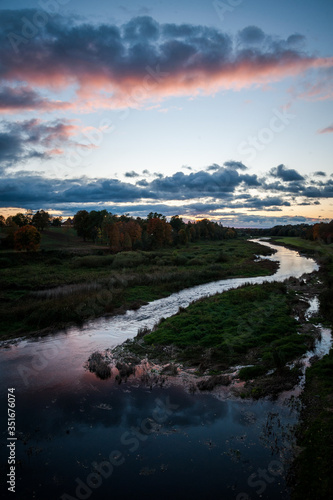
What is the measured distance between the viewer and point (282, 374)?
46.1ft

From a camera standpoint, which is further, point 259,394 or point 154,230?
point 154,230

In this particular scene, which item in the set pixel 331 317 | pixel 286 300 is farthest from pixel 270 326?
pixel 286 300

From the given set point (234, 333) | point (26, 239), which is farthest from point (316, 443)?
point (26, 239)

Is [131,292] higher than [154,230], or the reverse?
[154,230]

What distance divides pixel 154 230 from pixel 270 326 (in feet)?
267

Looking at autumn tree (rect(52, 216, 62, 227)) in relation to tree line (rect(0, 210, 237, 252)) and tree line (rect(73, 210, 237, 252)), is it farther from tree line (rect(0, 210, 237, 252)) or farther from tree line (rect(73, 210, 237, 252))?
tree line (rect(73, 210, 237, 252))

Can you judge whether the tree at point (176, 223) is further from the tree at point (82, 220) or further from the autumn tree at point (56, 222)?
the autumn tree at point (56, 222)

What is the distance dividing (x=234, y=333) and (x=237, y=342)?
5.38 feet

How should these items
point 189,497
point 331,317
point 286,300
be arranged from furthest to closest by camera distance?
point 286,300 < point 331,317 < point 189,497

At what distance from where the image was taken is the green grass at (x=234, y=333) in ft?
55.1

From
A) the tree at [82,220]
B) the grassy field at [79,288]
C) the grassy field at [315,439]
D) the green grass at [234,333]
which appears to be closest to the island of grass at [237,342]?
the green grass at [234,333]

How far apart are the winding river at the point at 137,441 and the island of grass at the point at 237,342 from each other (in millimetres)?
2457

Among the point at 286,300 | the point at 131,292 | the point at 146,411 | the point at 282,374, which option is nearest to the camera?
the point at 146,411

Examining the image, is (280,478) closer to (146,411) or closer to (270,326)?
(146,411)
